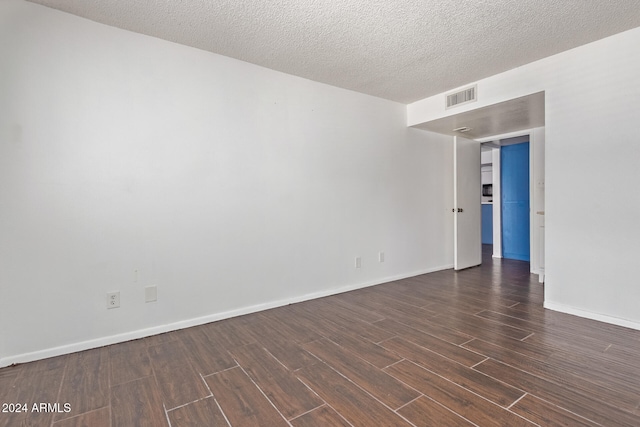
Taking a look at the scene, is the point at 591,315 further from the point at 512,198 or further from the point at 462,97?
the point at 512,198

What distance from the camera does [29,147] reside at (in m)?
2.18

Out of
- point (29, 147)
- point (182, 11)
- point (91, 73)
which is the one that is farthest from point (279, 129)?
point (29, 147)

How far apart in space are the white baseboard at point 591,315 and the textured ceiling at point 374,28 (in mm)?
2442

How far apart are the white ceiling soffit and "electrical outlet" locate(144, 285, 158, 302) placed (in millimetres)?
3825

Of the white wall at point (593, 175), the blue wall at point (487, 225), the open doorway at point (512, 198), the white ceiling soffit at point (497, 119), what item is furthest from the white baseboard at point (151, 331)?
the blue wall at point (487, 225)

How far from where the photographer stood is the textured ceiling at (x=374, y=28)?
2.22m

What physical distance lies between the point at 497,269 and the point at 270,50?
4542 millimetres

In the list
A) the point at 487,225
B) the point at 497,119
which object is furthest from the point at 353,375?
the point at 487,225

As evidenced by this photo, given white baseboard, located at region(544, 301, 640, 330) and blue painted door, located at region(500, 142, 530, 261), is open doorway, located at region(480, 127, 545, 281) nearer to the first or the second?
blue painted door, located at region(500, 142, 530, 261)

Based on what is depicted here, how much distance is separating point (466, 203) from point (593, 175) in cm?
217

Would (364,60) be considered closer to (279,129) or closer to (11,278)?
(279,129)

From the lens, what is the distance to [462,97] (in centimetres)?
376

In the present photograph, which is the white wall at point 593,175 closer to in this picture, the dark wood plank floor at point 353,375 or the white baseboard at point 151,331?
the dark wood plank floor at point 353,375

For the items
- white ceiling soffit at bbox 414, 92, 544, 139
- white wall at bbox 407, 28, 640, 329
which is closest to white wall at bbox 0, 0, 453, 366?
white ceiling soffit at bbox 414, 92, 544, 139
